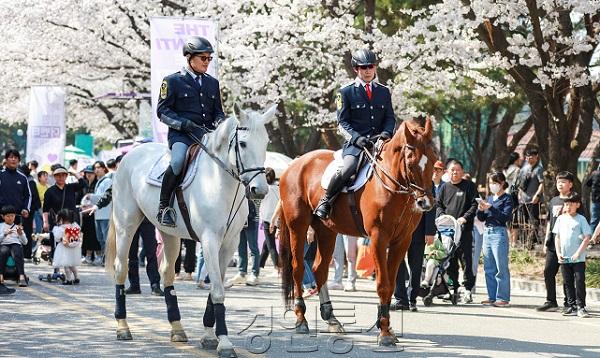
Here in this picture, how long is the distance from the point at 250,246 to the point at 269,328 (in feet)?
21.4

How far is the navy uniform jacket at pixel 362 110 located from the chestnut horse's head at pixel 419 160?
1.05m

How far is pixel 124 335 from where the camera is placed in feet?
36.1

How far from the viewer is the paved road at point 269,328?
412 inches

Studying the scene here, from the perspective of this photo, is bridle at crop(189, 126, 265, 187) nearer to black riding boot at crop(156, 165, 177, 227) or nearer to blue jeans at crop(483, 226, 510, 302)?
black riding boot at crop(156, 165, 177, 227)

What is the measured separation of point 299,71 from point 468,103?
5063 mm

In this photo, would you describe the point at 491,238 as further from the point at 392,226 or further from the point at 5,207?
the point at 5,207

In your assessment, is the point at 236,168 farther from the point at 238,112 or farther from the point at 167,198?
the point at 167,198

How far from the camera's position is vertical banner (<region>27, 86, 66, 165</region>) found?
29.7m

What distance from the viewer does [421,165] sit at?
11.1m

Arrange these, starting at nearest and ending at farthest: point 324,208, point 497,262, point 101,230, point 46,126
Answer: point 324,208
point 497,262
point 101,230
point 46,126

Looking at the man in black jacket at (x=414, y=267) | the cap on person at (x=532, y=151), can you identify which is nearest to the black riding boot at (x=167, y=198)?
the man in black jacket at (x=414, y=267)

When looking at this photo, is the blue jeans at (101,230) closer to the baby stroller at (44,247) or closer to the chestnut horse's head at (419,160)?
the baby stroller at (44,247)

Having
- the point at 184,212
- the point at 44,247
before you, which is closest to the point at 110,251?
the point at 184,212

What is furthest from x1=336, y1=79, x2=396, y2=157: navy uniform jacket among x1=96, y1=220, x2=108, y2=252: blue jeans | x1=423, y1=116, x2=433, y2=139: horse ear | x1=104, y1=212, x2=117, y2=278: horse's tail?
x1=96, y1=220, x2=108, y2=252: blue jeans
